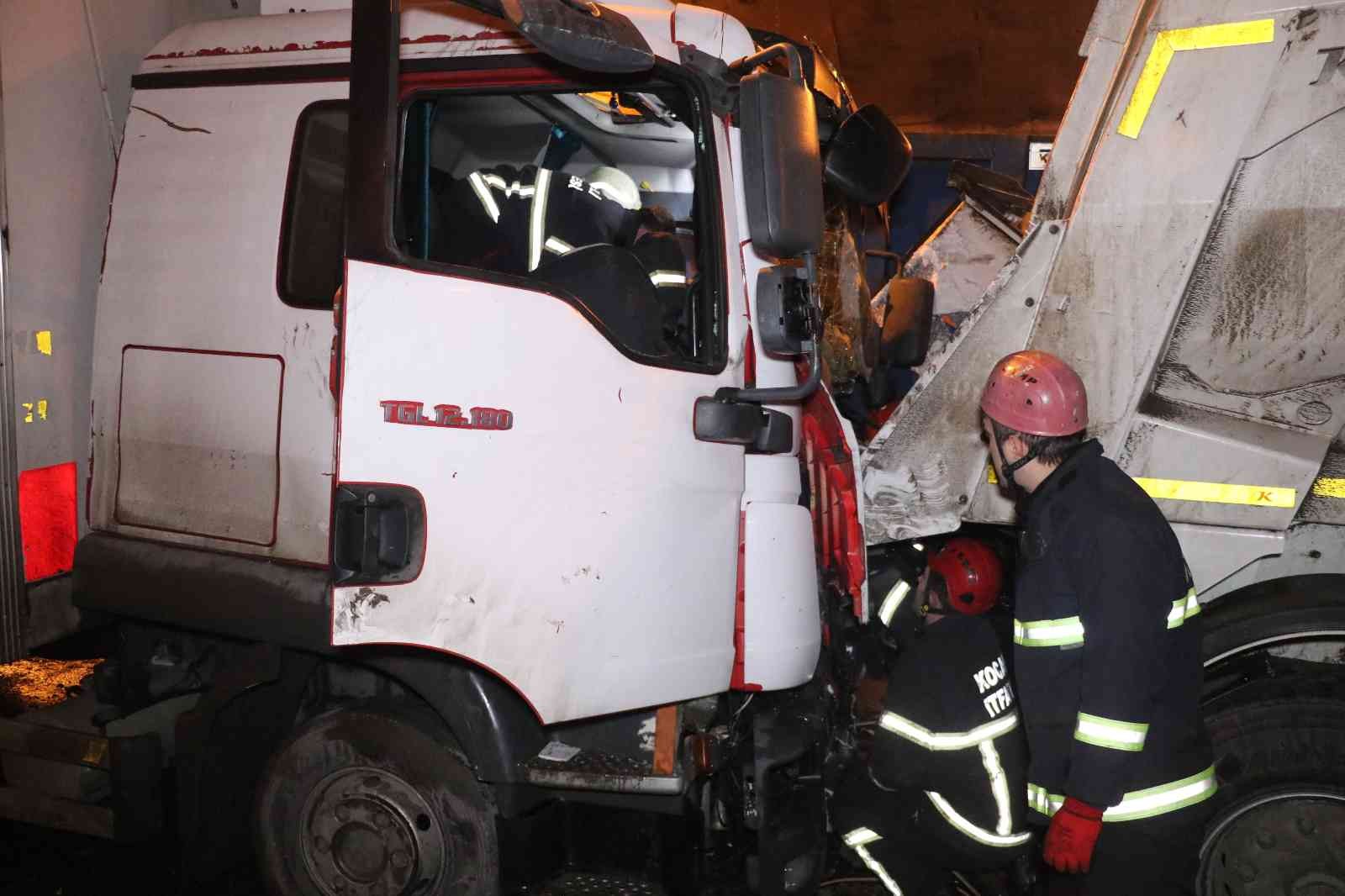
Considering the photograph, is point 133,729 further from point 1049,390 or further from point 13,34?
point 1049,390

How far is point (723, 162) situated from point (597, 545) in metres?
1.02

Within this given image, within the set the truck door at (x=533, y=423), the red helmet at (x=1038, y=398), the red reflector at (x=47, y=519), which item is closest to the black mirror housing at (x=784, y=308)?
the truck door at (x=533, y=423)

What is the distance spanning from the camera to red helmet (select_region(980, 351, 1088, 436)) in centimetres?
244

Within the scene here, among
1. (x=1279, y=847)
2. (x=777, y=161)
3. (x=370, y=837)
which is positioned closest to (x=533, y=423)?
(x=777, y=161)

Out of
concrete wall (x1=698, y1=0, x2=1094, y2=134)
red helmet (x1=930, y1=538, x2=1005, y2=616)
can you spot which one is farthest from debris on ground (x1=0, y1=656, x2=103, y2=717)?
concrete wall (x1=698, y1=0, x2=1094, y2=134)

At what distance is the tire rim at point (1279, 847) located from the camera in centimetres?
250

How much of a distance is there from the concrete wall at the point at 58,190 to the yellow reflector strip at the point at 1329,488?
3482 mm

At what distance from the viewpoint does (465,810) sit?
2383 millimetres

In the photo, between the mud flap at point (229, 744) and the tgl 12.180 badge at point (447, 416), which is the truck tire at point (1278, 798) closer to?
the tgl 12.180 badge at point (447, 416)

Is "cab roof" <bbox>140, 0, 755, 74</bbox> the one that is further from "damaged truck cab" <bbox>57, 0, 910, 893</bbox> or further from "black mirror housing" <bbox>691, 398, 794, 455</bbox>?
"black mirror housing" <bbox>691, 398, 794, 455</bbox>

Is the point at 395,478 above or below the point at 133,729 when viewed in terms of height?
above

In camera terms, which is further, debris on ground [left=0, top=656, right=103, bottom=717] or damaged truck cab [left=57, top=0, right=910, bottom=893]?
debris on ground [left=0, top=656, right=103, bottom=717]

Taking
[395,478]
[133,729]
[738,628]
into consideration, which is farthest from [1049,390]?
[133,729]

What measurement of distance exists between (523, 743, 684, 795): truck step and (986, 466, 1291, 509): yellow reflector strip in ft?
5.05
